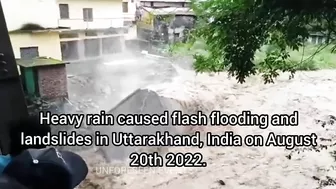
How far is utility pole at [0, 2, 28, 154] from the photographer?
80 centimetres

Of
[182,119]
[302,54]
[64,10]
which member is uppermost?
[64,10]

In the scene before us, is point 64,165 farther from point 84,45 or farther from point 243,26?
point 243,26

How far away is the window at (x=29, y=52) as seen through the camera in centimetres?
83

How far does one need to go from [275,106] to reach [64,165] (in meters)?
0.50

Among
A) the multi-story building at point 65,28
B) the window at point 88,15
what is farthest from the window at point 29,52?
the window at point 88,15

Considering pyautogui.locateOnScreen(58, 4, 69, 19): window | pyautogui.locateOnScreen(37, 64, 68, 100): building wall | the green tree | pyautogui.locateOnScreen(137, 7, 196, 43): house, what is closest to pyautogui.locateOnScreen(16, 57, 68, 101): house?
pyautogui.locateOnScreen(37, 64, 68, 100): building wall

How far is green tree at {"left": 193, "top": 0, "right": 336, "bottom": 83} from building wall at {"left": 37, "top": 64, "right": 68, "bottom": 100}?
0.31 metres

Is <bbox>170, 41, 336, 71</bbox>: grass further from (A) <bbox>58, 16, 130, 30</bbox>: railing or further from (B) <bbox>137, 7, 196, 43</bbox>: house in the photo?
(A) <bbox>58, 16, 130, 30</bbox>: railing

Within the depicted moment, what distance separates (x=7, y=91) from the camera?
0.83m

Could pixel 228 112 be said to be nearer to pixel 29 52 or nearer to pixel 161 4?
pixel 161 4

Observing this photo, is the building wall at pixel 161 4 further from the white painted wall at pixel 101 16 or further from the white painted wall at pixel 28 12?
the white painted wall at pixel 28 12

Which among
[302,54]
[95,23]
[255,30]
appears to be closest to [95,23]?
[95,23]

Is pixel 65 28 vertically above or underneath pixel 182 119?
above

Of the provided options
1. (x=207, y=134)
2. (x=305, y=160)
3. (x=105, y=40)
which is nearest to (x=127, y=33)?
(x=105, y=40)
